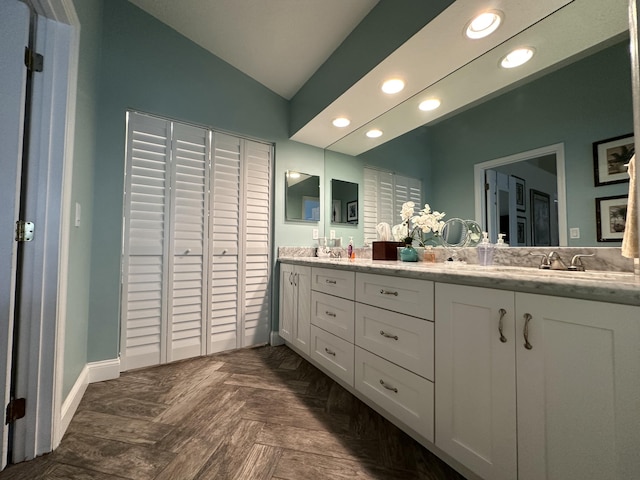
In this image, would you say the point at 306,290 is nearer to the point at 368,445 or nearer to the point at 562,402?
the point at 368,445

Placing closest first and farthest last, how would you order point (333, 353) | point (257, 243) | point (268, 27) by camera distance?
1. point (333, 353)
2. point (268, 27)
3. point (257, 243)

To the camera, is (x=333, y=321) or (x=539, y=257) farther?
(x=333, y=321)

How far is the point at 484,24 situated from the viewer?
129 centimetres

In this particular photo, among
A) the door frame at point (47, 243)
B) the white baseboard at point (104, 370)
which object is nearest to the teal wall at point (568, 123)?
the door frame at point (47, 243)

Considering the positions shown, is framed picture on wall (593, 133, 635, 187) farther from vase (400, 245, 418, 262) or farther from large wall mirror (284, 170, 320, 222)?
large wall mirror (284, 170, 320, 222)

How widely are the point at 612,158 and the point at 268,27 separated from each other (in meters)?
2.19

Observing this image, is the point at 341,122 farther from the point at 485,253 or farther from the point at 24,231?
the point at 24,231

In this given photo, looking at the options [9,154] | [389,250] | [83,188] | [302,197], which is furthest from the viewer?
[302,197]

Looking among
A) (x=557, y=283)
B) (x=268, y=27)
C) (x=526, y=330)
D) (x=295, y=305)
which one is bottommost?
(x=295, y=305)

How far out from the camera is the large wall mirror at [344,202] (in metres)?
2.59

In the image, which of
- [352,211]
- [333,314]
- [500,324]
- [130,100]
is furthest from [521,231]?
[130,100]

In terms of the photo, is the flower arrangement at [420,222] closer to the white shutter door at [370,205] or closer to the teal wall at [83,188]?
the white shutter door at [370,205]

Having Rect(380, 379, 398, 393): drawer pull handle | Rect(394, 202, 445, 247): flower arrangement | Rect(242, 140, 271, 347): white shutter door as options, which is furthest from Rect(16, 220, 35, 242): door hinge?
Rect(394, 202, 445, 247): flower arrangement

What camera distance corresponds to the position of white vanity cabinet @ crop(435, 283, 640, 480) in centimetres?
67
